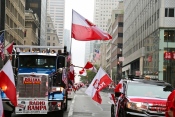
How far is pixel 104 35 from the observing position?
17.4 metres

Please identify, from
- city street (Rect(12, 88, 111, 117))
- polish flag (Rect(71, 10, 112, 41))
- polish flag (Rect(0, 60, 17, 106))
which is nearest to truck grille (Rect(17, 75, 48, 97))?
polish flag (Rect(71, 10, 112, 41))

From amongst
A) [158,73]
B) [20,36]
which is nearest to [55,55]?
[158,73]

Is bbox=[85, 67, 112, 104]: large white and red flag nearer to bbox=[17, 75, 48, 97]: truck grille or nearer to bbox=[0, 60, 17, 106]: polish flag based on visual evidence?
bbox=[17, 75, 48, 97]: truck grille

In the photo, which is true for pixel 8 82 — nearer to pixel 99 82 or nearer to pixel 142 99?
pixel 142 99

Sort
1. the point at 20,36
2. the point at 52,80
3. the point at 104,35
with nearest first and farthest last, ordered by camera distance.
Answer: the point at 52,80
the point at 104,35
the point at 20,36

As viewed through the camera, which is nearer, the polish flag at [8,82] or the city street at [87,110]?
the polish flag at [8,82]

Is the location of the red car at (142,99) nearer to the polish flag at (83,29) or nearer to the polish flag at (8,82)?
the polish flag at (8,82)

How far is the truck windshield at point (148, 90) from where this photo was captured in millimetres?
12357

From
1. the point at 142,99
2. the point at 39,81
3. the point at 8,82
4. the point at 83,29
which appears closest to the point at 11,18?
the point at 83,29

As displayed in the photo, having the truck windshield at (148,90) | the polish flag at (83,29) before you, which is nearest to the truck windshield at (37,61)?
the polish flag at (83,29)

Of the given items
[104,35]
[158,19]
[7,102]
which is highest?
[158,19]

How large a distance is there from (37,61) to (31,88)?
81.4 inches

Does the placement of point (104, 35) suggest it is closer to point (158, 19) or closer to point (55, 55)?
point (55, 55)

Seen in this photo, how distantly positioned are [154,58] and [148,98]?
148 ft
